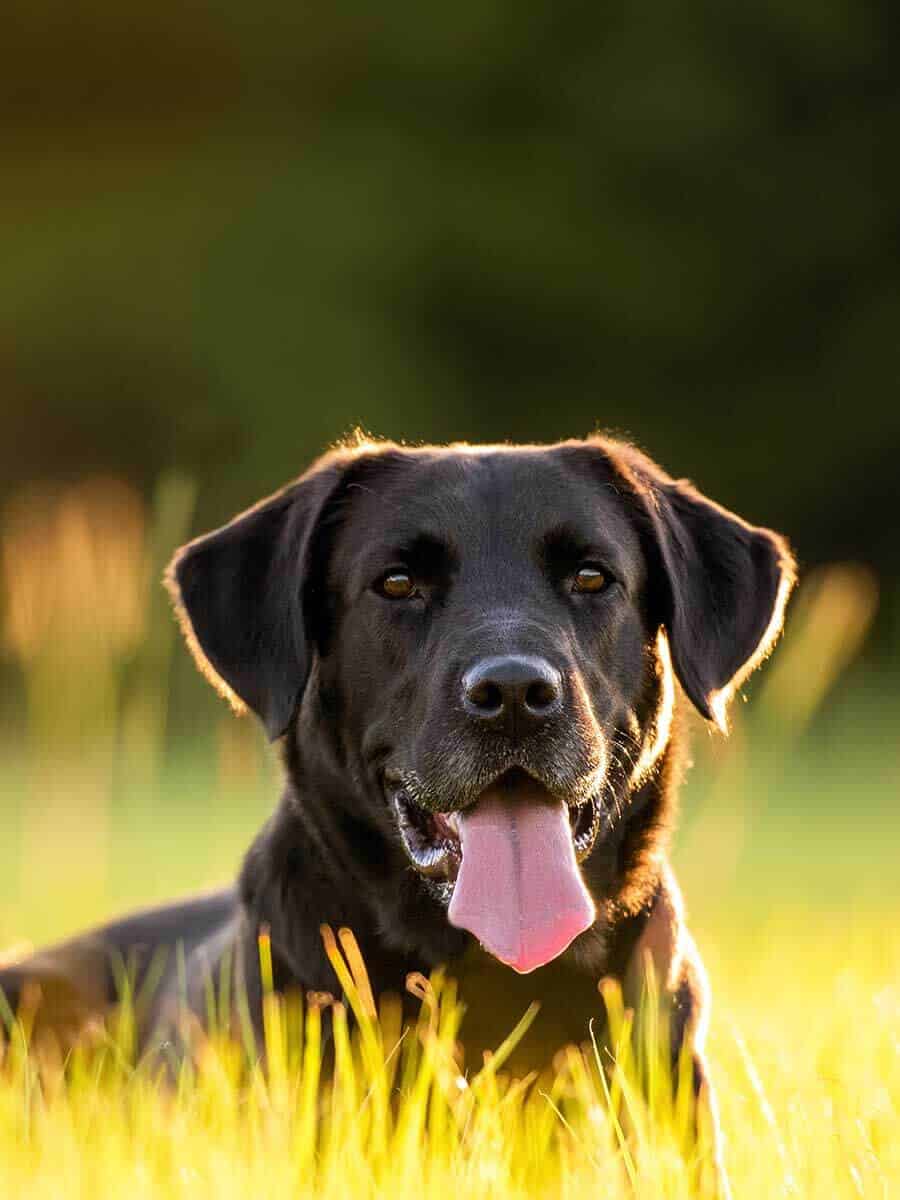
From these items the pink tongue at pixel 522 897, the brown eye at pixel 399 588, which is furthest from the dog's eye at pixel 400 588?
the pink tongue at pixel 522 897

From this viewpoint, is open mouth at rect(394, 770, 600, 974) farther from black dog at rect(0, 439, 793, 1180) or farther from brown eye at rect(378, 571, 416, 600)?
brown eye at rect(378, 571, 416, 600)

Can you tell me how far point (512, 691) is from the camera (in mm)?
3797

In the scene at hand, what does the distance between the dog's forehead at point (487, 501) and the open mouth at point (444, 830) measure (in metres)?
0.56

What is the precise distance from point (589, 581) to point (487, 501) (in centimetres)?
30

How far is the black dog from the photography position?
12.7ft

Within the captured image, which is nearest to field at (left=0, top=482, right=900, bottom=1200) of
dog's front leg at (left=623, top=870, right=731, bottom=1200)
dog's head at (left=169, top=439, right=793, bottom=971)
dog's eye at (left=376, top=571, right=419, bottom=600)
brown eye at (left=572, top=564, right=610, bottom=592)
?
dog's front leg at (left=623, top=870, right=731, bottom=1200)

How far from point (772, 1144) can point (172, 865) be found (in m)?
8.37

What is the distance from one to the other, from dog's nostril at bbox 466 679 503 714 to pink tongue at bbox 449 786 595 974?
28cm

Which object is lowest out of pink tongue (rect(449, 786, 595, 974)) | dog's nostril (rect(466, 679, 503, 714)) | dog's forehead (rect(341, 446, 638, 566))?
pink tongue (rect(449, 786, 595, 974))

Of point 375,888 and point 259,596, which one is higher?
point 259,596

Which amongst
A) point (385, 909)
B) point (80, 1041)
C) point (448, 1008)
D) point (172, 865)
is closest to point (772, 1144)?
point (448, 1008)

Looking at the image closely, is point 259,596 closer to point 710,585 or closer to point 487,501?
point 487,501

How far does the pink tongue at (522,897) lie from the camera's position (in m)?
3.77

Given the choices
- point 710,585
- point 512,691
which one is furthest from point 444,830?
point 710,585
